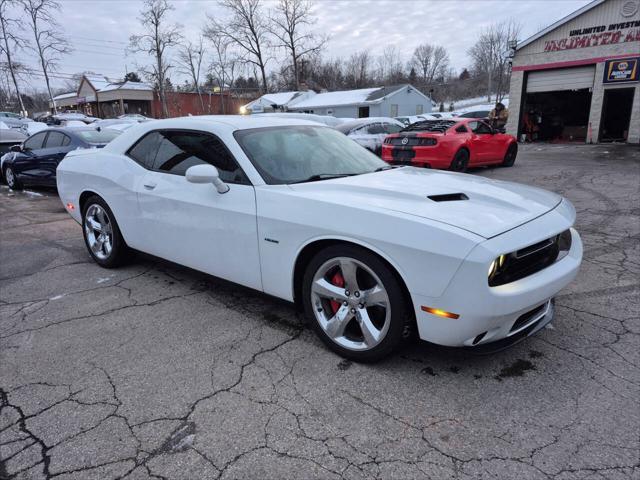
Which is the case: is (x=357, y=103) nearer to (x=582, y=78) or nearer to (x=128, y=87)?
(x=582, y=78)

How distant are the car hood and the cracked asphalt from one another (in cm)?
92

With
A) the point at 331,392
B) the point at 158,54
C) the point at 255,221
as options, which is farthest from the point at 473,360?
the point at 158,54

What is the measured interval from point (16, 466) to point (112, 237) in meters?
2.71

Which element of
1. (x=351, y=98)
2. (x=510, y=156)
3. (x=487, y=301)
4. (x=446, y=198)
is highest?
(x=351, y=98)

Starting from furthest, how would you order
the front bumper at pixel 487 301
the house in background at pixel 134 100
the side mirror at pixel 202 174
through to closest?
1. the house in background at pixel 134 100
2. the side mirror at pixel 202 174
3. the front bumper at pixel 487 301

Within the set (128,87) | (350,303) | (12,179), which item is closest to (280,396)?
(350,303)

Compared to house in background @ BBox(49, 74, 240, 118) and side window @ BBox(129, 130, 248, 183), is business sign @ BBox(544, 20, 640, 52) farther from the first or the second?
house in background @ BBox(49, 74, 240, 118)

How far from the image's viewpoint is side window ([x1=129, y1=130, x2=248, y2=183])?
321 centimetres

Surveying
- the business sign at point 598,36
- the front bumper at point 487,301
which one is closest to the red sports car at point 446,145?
the front bumper at point 487,301

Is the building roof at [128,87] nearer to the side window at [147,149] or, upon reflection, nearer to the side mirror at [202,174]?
the side window at [147,149]

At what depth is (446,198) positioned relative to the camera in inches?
106

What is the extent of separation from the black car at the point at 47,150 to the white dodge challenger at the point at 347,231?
616 cm

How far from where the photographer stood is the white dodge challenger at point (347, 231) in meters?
2.25

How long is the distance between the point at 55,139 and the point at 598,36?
20.7m
